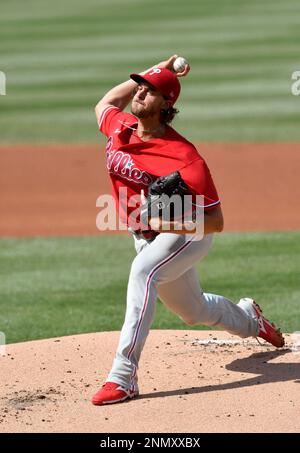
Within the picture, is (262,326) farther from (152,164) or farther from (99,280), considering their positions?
(99,280)

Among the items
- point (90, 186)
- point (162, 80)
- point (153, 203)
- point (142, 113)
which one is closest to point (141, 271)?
point (153, 203)

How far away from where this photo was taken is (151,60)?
20.9 metres

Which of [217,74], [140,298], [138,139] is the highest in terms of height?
[217,74]

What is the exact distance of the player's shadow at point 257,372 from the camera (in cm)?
555

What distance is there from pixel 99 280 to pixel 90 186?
13.7ft

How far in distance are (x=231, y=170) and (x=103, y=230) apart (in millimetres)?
2906

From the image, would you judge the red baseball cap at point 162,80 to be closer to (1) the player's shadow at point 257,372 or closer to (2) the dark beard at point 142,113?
(2) the dark beard at point 142,113

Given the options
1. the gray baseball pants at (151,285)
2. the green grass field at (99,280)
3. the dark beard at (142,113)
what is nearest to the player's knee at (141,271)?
the gray baseball pants at (151,285)

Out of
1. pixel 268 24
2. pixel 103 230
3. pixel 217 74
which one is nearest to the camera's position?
pixel 103 230

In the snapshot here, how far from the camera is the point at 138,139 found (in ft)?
18.5

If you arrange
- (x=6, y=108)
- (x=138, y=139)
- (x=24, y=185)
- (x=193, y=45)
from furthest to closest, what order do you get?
1. (x=193, y=45)
2. (x=6, y=108)
3. (x=24, y=185)
4. (x=138, y=139)
